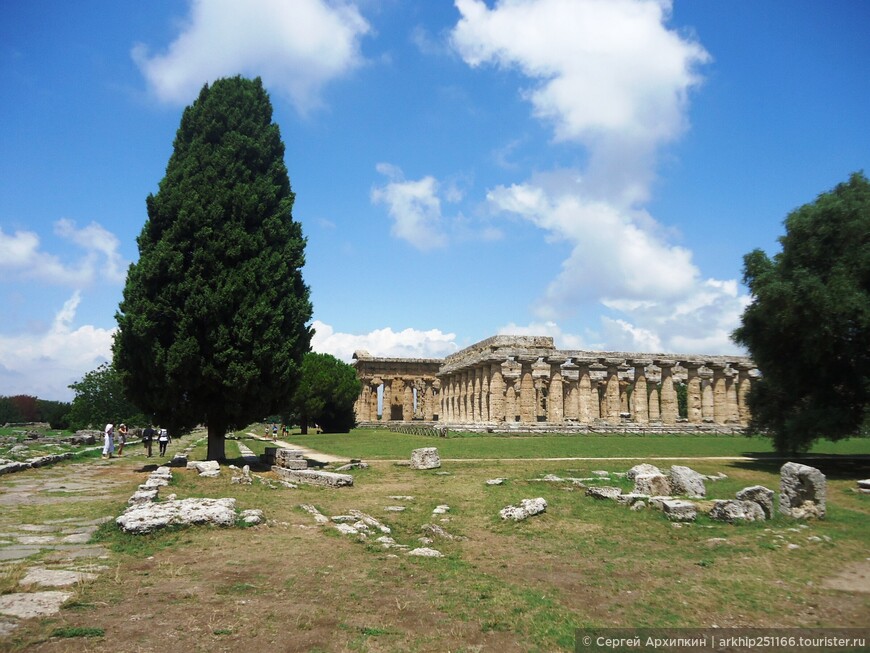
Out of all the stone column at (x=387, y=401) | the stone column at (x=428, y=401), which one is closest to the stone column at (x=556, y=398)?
the stone column at (x=387, y=401)

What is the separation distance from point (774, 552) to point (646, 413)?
42.3 m

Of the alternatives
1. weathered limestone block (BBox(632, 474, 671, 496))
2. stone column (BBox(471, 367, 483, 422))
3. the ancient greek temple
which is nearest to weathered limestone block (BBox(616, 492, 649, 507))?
weathered limestone block (BBox(632, 474, 671, 496))

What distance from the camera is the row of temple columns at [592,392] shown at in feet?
154

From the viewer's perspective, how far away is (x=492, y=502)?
46.0ft

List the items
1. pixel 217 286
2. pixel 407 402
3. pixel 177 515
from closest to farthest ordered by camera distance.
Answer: pixel 177 515, pixel 217 286, pixel 407 402

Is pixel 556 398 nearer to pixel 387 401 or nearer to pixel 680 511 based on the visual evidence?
pixel 387 401

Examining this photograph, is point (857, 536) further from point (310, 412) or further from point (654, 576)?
point (310, 412)

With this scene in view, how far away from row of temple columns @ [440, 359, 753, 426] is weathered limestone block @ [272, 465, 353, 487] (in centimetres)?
3001

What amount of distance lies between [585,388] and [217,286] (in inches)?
1398

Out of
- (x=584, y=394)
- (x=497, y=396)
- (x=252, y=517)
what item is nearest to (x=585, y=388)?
(x=584, y=394)

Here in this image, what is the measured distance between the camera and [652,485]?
14.7m

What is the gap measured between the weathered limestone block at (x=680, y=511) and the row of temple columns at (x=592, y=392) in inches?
1342

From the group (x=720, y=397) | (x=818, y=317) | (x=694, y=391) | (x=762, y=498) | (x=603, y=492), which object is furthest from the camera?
(x=720, y=397)

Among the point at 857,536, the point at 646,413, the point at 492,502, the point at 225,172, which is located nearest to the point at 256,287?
the point at 225,172
